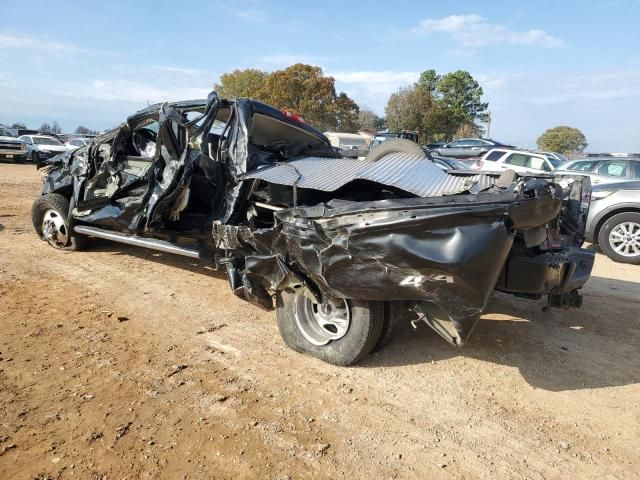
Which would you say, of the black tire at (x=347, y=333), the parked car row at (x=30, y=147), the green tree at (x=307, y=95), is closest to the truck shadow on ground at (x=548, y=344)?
the black tire at (x=347, y=333)

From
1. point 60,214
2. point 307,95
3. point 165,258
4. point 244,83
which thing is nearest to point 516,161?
point 165,258

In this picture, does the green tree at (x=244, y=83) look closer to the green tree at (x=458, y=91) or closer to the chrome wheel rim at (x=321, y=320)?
the green tree at (x=458, y=91)

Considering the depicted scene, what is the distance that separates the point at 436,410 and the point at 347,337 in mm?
760

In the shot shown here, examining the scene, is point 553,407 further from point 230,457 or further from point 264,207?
point 264,207

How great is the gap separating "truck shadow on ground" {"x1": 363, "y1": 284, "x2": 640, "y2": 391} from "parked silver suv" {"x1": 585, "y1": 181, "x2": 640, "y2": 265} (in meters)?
2.89

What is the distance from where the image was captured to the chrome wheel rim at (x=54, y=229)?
617cm

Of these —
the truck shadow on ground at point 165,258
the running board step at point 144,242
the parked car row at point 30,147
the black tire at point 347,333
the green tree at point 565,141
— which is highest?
the green tree at point 565,141

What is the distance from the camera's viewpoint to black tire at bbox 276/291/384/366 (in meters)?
3.12

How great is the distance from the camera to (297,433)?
2.59 m

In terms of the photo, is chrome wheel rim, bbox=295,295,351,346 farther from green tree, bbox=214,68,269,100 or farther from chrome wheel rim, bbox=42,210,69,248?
green tree, bbox=214,68,269,100

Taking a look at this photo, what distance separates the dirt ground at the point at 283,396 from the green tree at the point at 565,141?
5474 cm

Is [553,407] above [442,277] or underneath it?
underneath

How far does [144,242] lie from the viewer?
5.01 metres

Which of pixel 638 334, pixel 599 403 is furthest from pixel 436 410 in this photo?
pixel 638 334
